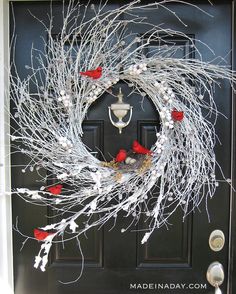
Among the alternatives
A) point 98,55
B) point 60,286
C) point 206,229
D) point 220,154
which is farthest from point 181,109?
point 60,286

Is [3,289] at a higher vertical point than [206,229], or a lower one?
lower

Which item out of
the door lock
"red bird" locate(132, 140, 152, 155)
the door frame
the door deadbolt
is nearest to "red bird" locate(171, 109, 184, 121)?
"red bird" locate(132, 140, 152, 155)

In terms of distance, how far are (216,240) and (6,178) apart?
0.96m

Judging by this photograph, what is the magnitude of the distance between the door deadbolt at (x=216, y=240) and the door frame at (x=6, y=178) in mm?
39

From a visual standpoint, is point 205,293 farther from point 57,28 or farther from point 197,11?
point 57,28

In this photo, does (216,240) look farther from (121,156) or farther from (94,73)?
(94,73)

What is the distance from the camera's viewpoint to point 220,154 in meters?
1.26

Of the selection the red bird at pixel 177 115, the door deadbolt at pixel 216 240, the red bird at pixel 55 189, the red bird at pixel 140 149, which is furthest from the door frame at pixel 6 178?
the red bird at pixel 140 149

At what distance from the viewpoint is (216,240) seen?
1.27 meters

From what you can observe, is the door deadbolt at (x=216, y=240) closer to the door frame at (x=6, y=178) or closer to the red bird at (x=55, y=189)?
the door frame at (x=6, y=178)

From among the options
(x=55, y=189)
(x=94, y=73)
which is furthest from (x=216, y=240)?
(x=94, y=73)

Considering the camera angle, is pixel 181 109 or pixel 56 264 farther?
pixel 56 264

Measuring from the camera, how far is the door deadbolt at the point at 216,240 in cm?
127

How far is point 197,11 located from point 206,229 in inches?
37.7
